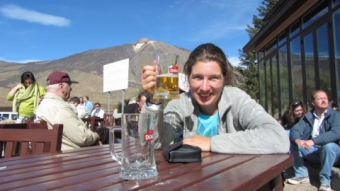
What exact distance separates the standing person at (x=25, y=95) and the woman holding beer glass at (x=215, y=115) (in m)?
4.25

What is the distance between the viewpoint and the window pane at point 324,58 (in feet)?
19.7

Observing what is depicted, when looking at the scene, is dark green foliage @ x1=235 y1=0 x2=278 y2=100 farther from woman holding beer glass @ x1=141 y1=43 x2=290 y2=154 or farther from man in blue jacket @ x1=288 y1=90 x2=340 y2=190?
woman holding beer glass @ x1=141 y1=43 x2=290 y2=154

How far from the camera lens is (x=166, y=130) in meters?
A: 1.83

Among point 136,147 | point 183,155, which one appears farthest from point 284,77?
point 136,147

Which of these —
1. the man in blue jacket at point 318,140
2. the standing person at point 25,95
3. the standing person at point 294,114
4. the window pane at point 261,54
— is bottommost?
the man in blue jacket at point 318,140

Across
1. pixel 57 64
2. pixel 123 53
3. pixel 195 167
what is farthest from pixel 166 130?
pixel 123 53

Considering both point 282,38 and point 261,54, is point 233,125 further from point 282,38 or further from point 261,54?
point 261,54

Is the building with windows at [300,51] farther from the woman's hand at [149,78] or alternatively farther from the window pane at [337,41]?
the woman's hand at [149,78]

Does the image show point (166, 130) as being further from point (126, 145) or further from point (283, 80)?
point (283, 80)

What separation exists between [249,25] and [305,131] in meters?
26.2

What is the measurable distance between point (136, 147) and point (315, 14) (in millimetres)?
6437

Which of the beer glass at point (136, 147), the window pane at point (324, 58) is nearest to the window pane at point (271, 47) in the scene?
the window pane at point (324, 58)

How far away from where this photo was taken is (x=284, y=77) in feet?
28.8

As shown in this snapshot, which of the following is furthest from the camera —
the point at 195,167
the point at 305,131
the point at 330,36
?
the point at 330,36
